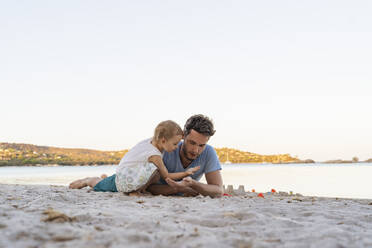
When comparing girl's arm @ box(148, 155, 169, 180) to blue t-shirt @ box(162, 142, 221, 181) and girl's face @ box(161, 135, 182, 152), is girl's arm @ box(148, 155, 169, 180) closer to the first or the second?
girl's face @ box(161, 135, 182, 152)

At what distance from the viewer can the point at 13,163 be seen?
43062 millimetres

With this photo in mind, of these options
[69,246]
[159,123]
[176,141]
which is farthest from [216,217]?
[159,123]

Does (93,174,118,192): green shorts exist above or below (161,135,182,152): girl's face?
below

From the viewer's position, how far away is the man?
15.0 ft

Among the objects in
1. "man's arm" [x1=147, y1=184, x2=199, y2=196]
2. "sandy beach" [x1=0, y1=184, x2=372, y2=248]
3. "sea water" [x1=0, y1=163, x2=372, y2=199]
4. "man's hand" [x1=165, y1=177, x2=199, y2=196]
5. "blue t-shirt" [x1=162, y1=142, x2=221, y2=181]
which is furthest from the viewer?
"sea water" [x1=0, y1=163, x2=372, y2=199]

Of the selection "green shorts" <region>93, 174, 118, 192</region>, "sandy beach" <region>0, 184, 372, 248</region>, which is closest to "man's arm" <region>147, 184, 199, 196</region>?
"green shorts" <region>93, 174, 118, 192</region>

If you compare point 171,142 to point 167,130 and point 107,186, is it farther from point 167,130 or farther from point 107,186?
point 107,186

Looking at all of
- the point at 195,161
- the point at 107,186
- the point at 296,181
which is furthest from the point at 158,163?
the point at 296,181

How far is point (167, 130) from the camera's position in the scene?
182 inches

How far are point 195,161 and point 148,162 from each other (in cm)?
82

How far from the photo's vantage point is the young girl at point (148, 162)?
14.9 ft

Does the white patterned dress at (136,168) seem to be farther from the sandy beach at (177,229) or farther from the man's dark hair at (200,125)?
the sandy beach at (177,229)

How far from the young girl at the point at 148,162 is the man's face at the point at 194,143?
15 centimetres

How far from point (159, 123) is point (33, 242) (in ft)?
10.4
